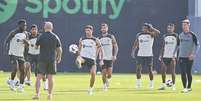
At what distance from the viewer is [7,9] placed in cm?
4259

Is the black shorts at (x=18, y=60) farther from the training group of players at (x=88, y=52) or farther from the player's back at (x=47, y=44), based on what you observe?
the player's back at (x=47, y=44)

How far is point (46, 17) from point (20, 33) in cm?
1801

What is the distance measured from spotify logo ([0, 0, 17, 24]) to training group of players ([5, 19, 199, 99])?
1470cm

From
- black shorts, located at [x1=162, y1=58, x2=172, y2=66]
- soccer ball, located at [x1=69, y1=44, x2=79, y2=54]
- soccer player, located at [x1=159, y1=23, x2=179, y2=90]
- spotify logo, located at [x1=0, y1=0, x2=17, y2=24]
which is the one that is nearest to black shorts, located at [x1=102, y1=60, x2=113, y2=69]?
→ soccer player, located at [x1=159, y1=23, x2=179, y2=90]

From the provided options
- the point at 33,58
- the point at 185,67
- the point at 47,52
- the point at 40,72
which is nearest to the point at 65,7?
the point at 33,58

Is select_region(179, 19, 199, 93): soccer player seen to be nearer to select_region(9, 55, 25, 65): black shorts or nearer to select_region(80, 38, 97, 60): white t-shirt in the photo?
select_region(80, 38, 97, 60): white t-shirt

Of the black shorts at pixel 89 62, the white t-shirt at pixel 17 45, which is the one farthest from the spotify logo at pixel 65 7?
the black shorts at pixel 89 62

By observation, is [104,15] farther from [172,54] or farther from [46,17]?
[172,54]

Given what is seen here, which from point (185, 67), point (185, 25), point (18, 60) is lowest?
point (185, 67)

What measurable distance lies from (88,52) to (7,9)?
766 inches

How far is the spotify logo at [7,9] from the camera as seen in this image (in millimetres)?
42406

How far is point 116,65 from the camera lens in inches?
1715

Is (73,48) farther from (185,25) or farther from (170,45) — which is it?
(185,25)

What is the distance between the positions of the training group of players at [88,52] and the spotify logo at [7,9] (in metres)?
14.7
